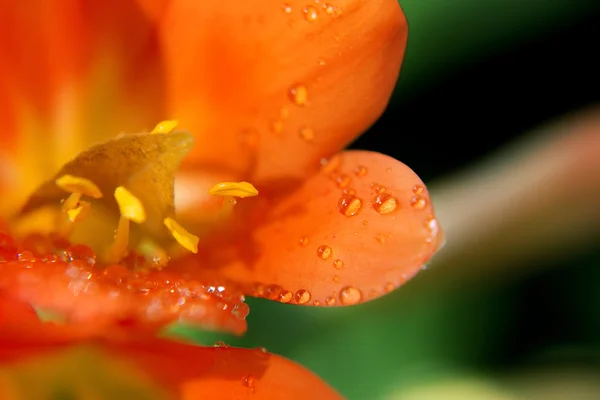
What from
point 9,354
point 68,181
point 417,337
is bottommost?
point 9,354

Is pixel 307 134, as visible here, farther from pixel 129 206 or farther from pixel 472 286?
pixel 472 286

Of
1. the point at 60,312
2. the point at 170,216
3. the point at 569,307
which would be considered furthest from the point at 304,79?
the point at 569,307

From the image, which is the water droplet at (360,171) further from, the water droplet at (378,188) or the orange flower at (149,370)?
the orange flower at (149,370)

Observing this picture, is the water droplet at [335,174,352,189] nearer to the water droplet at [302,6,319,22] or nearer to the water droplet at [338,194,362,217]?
the water droplet at [338,194,362,217]

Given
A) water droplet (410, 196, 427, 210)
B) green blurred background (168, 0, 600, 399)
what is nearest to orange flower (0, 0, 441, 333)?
water droplet (410, 196, 427, 210)

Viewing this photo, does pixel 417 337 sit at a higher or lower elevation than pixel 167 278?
higher

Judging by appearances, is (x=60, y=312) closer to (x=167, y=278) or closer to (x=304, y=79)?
(x=167, y=278)
